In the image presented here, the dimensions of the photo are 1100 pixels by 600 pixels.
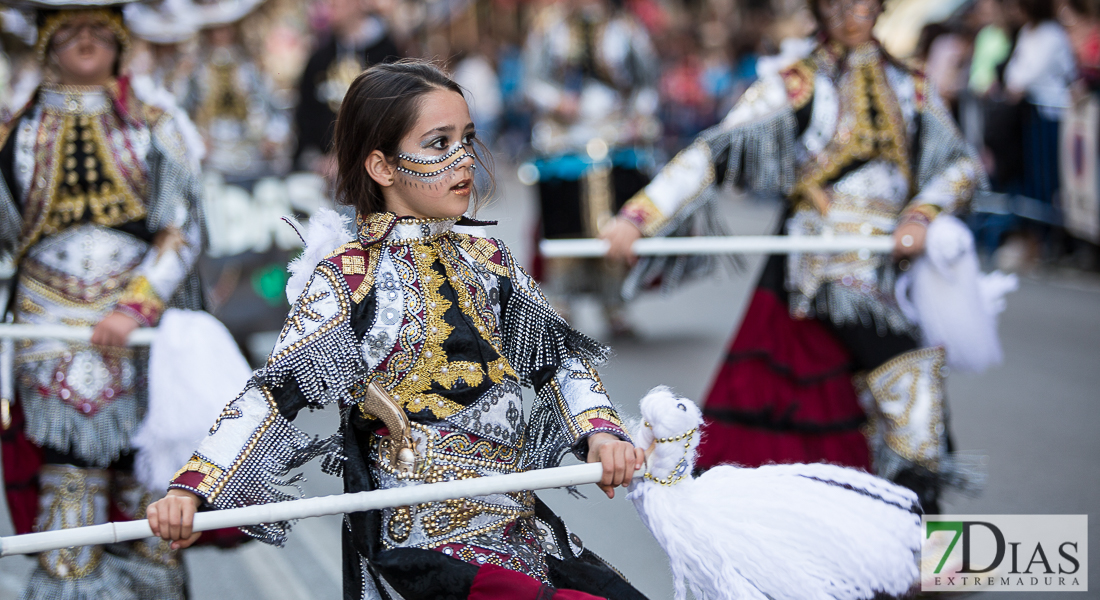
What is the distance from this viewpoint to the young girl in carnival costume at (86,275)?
3316mm

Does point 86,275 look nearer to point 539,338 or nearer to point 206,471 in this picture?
point 206,471

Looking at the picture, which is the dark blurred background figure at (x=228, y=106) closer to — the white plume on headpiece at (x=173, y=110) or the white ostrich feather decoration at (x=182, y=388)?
the white plume on headpiece at (x=173, y=110)

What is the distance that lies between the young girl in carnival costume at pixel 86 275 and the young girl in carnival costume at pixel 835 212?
1404 millimetres

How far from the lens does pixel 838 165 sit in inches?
151

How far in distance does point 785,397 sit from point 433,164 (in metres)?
1.89

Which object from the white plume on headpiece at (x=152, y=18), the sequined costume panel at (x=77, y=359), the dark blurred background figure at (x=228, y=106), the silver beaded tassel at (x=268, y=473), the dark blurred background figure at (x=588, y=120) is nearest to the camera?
the silver beaded tassel at (x=268, y=473)

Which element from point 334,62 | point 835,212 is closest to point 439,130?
point 835,212

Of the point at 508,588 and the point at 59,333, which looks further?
the point at 59,333

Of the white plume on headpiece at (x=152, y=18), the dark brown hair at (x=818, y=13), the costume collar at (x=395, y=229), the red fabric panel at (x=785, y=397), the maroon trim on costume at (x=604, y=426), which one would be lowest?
the red fabric panel at (x=785, y=397)

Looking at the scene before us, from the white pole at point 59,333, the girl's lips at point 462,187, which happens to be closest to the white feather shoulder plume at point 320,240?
the girl's lips at point 462,187

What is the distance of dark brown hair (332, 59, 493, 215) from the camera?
2451mm

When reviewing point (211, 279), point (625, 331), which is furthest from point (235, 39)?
point (625, 331)

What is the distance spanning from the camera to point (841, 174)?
3.83 meters

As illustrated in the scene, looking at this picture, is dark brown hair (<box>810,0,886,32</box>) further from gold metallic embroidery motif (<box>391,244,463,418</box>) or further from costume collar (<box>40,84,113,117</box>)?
costume collar (<box>40,84,113,117</box>)
